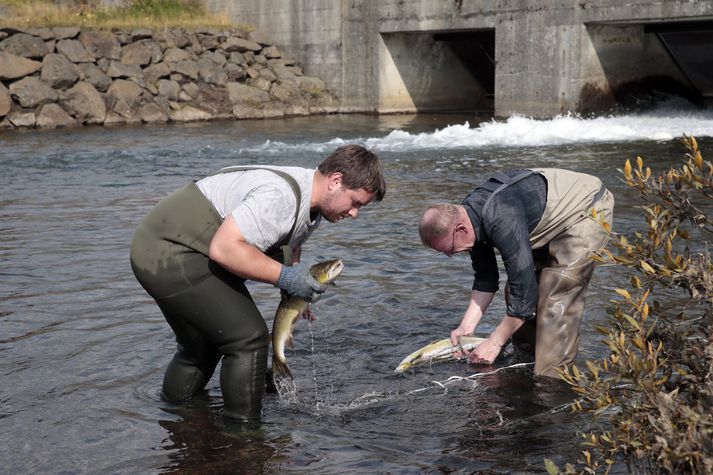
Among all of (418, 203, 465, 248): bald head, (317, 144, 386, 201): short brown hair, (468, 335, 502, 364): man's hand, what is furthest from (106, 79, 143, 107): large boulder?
(317, 144, 386, 201): short brown hair

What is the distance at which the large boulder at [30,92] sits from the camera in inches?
985

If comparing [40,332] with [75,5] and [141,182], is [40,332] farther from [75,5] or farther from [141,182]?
[75,5]

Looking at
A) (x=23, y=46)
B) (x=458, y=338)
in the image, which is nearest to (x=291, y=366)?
(x=458, y=338)

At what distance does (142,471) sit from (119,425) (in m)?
0.70

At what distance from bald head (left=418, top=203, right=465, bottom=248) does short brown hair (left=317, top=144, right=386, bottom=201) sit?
0.65 m

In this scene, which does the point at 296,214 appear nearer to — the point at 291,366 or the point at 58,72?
the point at 291,366

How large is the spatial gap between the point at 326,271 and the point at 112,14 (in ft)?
89.9

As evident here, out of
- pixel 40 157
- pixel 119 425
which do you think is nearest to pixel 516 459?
pixel 119 425

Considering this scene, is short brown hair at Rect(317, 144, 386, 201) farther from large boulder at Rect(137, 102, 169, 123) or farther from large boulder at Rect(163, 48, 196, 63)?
large boulder at Rect(163, 48, 196, 63)

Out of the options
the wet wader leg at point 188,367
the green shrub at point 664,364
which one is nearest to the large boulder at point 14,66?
the wet wader leg at point 188,367

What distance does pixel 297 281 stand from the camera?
479 cm

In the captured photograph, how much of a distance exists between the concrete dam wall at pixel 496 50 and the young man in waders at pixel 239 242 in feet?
58.5

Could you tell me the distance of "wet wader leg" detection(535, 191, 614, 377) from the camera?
5.96 metres

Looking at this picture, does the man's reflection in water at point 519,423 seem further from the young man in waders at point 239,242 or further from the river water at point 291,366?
the young man in waders at point 239,242
